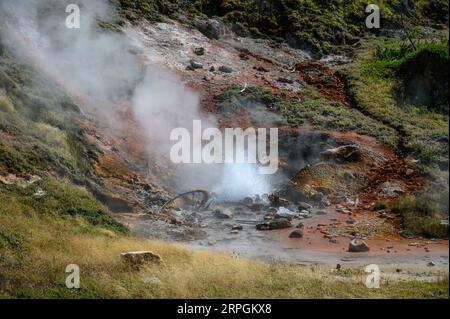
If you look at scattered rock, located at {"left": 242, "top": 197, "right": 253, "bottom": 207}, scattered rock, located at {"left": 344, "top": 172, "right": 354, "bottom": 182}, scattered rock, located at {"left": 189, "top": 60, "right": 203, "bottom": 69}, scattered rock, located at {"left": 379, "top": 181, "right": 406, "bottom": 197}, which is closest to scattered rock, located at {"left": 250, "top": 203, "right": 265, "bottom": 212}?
scattered rock, located at {"left": 242, "top": 197, "right": 253, "bottom": 207}

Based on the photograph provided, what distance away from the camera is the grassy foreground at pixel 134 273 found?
397 inches

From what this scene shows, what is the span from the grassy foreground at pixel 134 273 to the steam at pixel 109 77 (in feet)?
25.9

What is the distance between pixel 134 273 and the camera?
36.9 feet

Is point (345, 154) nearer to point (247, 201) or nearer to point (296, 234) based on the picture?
point (247, 201)

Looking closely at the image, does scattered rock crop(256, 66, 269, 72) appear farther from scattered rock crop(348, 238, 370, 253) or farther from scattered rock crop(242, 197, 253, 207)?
scattered rock crop(348, 238, 370, 253)

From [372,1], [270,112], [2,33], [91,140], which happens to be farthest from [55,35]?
[372,1]

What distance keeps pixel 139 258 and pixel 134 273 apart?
1.61 feet

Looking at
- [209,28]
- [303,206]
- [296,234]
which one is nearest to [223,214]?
[303,206]

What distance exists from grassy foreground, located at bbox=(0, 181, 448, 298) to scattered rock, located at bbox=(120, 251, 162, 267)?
0.17 metres

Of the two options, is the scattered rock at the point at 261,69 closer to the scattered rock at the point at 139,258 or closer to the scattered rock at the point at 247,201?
the scattered rock at the point at 247,201

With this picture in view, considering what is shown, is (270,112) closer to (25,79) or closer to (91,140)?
(91,140)

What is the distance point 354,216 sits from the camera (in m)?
17.1

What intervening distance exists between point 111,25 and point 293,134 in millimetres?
12829

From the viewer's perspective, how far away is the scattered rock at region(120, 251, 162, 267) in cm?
1160
